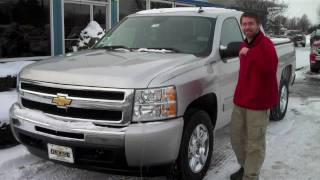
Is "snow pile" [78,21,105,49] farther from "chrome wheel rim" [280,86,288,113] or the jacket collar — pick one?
the jacket collar

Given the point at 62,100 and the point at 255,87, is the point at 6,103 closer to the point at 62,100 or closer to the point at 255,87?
the point at 62,100

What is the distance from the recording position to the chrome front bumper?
380 centimetres

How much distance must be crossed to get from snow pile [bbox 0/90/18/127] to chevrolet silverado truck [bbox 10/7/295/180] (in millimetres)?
1682

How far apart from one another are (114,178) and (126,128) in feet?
3.81

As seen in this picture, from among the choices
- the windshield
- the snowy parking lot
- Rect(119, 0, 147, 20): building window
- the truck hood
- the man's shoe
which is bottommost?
the snowy parking lot

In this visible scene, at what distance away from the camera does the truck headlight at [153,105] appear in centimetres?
388

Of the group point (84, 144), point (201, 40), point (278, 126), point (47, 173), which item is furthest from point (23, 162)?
point (278, 126)

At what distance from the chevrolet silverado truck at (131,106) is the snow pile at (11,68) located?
5.45 metres

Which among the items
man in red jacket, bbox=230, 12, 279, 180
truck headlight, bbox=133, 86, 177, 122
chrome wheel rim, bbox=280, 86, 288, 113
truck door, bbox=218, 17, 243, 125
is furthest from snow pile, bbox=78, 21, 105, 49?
truck headlight, bbox=133, 86, 177, 122

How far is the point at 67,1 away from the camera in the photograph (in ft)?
47.8

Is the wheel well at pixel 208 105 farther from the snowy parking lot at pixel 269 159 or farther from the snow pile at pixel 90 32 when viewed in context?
the snow pile at pixel 90 32

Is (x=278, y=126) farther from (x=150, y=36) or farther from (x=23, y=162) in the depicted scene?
(x=23, y=162)

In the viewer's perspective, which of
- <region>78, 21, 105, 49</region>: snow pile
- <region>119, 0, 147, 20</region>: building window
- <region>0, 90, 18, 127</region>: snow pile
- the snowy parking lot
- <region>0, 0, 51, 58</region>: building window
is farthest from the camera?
<region>119, 0, 147, 20</region>: building window

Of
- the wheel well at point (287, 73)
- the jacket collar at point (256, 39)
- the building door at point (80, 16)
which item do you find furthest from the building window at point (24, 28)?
the jacket collar at point (256, 39)
